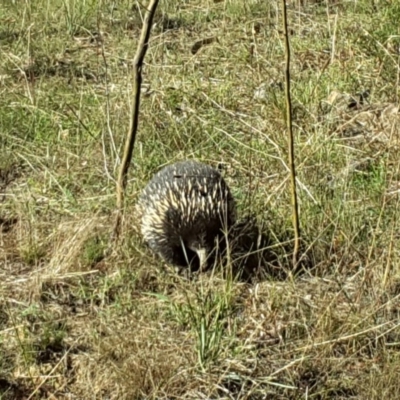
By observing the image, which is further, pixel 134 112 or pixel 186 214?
pixel 134 112

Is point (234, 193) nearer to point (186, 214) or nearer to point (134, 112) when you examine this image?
point (186, 214)

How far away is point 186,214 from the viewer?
179 inches

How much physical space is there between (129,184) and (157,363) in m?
1.59

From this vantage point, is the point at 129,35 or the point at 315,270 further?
the point at 129,35

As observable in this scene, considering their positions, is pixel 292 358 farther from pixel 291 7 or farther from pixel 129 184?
pixel 291 7

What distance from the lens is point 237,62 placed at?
21.5 feet

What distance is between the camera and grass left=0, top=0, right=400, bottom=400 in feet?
12.4

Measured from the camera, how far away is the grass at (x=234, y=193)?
149 inches

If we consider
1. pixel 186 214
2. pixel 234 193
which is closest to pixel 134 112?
pixel 186 214

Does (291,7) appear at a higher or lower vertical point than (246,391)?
higher

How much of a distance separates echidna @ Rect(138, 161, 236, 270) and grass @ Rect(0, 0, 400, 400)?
95 mm

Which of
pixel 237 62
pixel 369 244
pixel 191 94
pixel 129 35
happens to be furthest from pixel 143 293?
pixel 129 35

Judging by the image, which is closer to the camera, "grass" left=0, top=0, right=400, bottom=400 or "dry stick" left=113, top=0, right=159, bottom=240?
"grass" left=0, top=0, right=400, bottom=400

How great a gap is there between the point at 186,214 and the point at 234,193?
57cm
